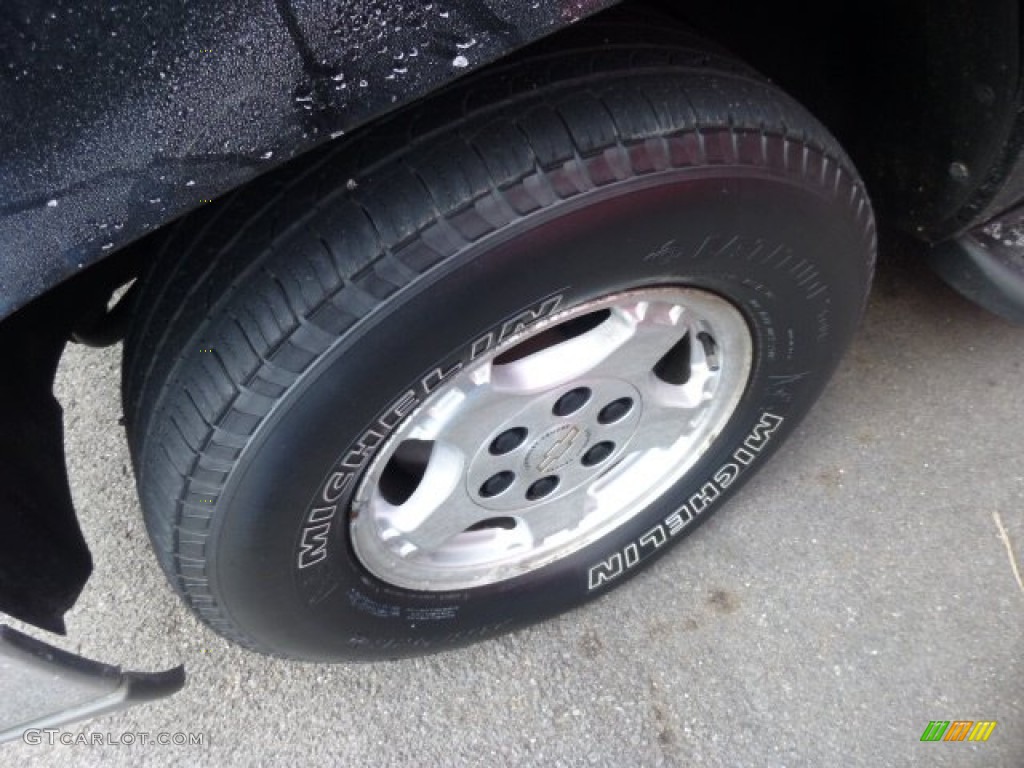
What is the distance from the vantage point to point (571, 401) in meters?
1.46

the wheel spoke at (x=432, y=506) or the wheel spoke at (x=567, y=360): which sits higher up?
the wheel spoke at (x=567, y=360)

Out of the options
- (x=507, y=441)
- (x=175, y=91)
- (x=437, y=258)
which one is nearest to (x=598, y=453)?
(x=507, y=441)

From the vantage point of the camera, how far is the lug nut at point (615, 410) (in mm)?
1530

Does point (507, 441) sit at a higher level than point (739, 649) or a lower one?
higher

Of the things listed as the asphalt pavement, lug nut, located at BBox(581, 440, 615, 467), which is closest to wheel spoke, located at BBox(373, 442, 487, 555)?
lug nut, located at BBox(581, 440, 615, 467)

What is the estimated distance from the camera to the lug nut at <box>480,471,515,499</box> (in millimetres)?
1517

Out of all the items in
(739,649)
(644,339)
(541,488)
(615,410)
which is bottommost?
(739,649)

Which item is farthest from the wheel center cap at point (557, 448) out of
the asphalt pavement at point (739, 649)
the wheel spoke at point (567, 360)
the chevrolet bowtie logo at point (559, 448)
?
the asphalt pavement at point (739, 649)

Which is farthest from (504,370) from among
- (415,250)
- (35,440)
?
(35,440)

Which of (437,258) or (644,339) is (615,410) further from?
(437,258)

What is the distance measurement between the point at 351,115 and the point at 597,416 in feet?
2.46

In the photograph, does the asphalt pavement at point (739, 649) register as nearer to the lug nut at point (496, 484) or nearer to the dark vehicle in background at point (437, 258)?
the dark vehicle in background at point (437, 258)

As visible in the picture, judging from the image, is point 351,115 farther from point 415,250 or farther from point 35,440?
point 35,440

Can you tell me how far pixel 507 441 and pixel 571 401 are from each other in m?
0.11
